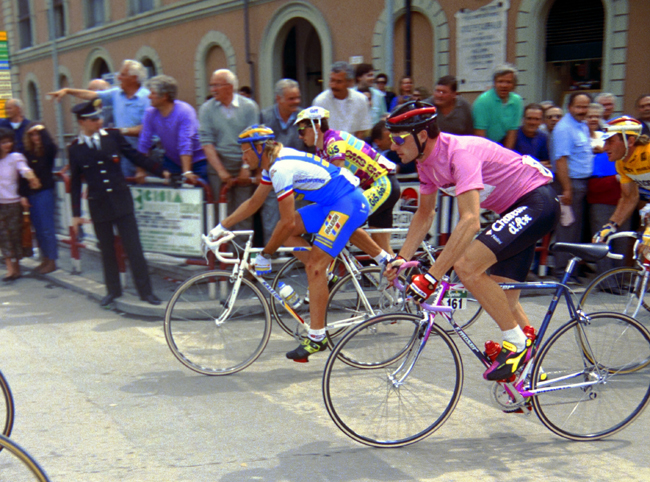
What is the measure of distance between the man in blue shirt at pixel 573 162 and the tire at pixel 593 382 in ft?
11.1

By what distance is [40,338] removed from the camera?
19.2 ft

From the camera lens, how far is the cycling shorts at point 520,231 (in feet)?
11.9

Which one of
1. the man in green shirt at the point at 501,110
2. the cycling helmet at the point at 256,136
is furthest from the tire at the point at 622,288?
the man in green shirt at the point at 501,110

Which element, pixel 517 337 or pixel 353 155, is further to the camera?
pixel 353 155

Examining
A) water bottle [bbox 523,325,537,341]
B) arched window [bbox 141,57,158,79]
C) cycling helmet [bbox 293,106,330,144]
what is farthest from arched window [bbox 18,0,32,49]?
water bottle [bbox 523,325,537,341]

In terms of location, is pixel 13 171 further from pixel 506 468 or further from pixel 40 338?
pixel 506 468

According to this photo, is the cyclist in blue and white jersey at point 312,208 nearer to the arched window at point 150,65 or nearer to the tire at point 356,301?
the tire at point 356,301

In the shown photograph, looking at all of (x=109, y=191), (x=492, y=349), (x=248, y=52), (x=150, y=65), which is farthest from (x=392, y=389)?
(x=150, y=65)

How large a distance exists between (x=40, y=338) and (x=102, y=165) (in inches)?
68.4

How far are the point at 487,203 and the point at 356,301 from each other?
5.23ft

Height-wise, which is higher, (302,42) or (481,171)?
(302,42)

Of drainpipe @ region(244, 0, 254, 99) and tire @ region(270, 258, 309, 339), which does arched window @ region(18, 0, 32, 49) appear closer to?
drainpipe @ region(244, 0, 254, 99)

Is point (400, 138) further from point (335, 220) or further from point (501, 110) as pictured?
point (501, 110)

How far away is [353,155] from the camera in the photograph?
17.9 feet
